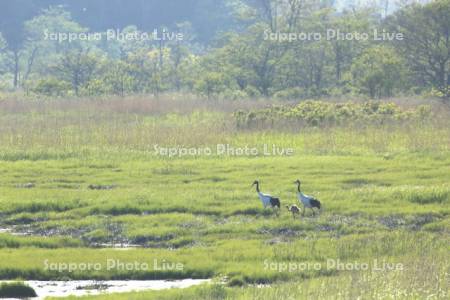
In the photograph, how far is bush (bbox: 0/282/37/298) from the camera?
1548cm

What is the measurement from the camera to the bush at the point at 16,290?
15484 mm

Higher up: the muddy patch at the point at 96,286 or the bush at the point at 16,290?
the bush at the point at 16,290

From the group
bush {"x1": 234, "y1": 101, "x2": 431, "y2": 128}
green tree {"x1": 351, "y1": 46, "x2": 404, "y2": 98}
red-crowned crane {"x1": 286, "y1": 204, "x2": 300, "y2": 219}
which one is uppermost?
green tree {"x1": 351, "y1": 46, "x2": 404, "y2": 98}

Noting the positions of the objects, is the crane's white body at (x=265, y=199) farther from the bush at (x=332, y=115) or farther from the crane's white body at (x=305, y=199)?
the bush at (x=332, y=115)

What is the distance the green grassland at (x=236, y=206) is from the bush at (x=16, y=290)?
1.23 meters

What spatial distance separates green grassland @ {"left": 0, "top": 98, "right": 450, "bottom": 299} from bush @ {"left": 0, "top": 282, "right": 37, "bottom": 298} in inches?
48.6

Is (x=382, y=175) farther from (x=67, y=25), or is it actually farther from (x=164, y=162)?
(x=67, y=25)

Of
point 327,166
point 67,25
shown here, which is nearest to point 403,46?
point 327,166

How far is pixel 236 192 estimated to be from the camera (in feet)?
77.9

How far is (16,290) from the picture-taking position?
50.9ft

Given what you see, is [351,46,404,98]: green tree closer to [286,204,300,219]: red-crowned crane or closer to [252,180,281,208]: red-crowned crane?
[252,180,281,208]: red-crowned crane

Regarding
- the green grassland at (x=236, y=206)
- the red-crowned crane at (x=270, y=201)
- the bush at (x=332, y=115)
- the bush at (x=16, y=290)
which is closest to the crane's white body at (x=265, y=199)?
the red-crowned crane at (x=270, y=201)

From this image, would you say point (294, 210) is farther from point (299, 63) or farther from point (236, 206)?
point (299, 63)

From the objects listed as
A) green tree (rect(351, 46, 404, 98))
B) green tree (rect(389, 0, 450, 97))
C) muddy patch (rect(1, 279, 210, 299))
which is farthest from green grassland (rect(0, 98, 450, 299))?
green tree (rect(389, 0, 450, 97))
